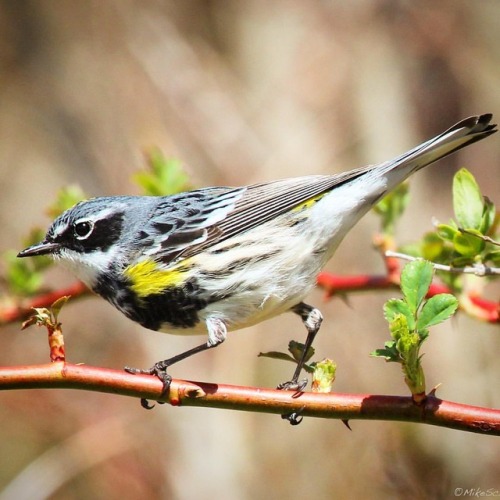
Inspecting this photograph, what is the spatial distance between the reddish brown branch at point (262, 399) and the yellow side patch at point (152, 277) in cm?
94

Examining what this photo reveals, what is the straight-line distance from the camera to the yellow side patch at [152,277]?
339 centimetres

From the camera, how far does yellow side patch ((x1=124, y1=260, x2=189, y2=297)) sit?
3.39 metres

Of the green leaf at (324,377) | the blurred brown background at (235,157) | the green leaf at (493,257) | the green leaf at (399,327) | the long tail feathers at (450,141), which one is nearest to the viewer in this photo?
the green leaf at (399,327)

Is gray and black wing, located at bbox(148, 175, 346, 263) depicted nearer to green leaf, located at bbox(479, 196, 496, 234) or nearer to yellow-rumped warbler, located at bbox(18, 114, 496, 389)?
yellow-rumped warbler, located at bbox(18, 114, 496, 389)

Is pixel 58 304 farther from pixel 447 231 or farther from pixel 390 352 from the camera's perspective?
pixel 447 231

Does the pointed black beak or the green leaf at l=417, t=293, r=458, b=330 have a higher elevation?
the pointed black beak

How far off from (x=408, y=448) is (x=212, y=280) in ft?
8.12

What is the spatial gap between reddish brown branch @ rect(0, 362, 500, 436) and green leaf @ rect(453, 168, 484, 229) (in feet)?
2.56

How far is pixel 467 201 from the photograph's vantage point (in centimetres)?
279

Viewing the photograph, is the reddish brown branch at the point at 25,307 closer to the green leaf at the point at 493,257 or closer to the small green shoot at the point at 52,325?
the small green shoot at the point at 52,325

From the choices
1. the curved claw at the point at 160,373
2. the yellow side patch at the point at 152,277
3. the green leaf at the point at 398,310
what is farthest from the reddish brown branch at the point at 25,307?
the green leaf at the point at 398,310

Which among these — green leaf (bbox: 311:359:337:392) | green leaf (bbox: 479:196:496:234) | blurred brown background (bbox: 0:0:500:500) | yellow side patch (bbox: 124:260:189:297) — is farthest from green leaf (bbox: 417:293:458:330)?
blurred brown background (bbox: 0:0:500:500)

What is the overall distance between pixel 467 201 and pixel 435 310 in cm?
67

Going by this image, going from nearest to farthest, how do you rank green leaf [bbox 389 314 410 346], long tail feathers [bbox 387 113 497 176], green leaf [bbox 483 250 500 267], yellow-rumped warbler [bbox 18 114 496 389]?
green leaf [bbox 389 314 410 346] → green leaf [bbox 483 250 500 267] → long tail feathers [bbox 387 113 497 176] → yellow-rumped warbler [bbox 18 114 496 389]
